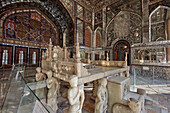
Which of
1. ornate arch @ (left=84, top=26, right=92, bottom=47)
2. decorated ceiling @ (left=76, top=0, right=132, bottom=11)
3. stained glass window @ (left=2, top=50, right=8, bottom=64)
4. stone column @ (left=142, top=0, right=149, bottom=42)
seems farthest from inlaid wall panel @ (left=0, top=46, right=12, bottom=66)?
stone column @ (left=142, top=0, right=149, bottom=42)

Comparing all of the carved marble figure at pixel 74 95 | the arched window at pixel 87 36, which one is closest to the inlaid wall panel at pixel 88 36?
the arched window at pixel 87 36

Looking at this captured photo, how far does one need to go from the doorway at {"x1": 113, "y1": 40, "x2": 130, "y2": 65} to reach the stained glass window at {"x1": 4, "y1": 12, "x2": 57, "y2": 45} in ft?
36.8

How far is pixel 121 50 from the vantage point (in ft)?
36.2

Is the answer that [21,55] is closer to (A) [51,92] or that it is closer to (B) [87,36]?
(A) [51,92]

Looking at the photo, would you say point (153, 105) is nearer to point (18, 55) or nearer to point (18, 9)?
point (18, 55)

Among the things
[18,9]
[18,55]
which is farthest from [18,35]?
[18,9]

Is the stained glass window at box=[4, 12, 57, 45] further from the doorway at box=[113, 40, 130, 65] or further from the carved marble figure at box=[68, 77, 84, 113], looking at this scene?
the carved marble figure at box=[68, 77, 84, 113]

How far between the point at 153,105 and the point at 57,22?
1539 centimetres

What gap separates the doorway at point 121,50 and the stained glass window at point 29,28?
11.2 meters

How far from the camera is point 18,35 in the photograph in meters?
9.34

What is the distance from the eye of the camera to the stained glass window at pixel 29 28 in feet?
29.1

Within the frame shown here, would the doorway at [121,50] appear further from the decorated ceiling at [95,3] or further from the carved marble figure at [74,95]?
the carved marble figure at [74,95]

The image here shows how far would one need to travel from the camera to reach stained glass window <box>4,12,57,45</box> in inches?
350

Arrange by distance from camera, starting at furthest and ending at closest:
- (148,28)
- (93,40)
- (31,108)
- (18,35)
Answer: (93,40)
(18,35)
(148,28)
(31,108)
